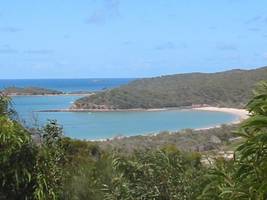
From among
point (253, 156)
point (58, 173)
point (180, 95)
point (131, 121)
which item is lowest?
point (131, 121)

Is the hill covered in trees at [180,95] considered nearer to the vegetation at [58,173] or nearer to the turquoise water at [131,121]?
the turquoise water at [131,121]

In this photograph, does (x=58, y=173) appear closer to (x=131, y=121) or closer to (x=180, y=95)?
(x=131, y=121)

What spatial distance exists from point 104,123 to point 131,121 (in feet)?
16.0

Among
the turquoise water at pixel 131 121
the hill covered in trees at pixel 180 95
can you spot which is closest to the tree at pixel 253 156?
the turquoise water at pixel 131 121

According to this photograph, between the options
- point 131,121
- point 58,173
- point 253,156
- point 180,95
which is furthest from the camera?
point 180,95

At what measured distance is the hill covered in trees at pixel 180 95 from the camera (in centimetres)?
9550

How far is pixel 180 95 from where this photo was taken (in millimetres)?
101688

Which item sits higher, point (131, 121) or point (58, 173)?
point (58, 173)

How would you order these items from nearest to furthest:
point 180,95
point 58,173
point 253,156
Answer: point 253,156 < point 58,173 < point 180,95

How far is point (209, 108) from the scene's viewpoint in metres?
95.3

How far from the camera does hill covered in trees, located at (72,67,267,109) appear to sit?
313 feet

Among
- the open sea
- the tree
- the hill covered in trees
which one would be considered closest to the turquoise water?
the open sea

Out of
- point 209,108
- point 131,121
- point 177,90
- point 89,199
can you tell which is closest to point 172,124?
point 131,121

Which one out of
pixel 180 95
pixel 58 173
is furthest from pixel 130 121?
pixel 58 173
